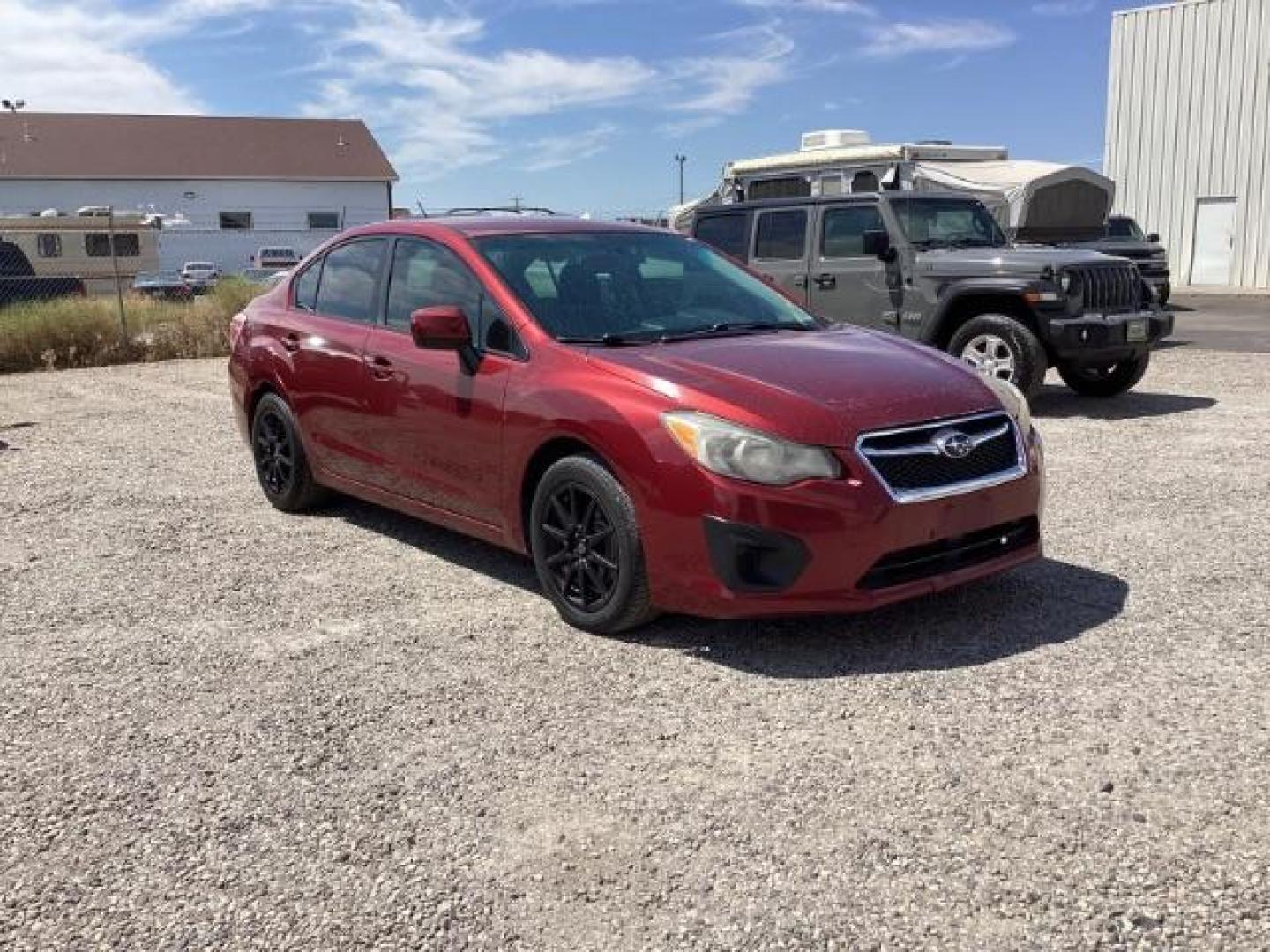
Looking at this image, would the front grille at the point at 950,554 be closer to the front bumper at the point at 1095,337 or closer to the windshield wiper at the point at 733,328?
the windshield wiper at the point at 733,328

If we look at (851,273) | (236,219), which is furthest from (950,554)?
(236,219)

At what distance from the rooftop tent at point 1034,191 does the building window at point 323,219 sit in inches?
1378

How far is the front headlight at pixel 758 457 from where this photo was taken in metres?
3.99

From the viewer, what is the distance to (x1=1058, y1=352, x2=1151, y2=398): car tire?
10203 mm

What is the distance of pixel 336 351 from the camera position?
5848mm

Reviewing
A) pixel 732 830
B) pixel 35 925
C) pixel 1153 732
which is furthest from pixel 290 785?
pixel 1153 732

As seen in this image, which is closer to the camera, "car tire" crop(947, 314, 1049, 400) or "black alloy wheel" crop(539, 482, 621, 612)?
"black alloy wheel" crop(539, 482, 621, 612)

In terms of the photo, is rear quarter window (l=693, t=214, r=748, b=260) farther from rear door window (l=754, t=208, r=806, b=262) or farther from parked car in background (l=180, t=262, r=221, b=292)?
parked car in background (l=180, t=262, r=221, b=292)

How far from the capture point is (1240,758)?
337 centimetres

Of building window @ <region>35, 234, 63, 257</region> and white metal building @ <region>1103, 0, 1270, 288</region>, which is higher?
white metal building @ <region>1103, 0, 1270, 288</region>

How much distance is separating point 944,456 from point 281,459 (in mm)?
3869

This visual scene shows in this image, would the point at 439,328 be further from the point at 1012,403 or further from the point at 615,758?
the point at 1012,403

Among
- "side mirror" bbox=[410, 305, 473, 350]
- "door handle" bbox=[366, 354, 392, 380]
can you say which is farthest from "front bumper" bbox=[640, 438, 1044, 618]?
"door handle" bbox=[366, 354, 392, 380]

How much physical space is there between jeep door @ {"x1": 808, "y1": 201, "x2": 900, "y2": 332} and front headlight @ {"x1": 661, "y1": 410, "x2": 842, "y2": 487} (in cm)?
638
